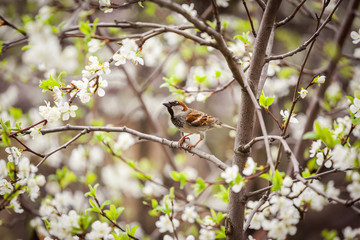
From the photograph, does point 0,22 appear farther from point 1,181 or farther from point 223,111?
point 223,111

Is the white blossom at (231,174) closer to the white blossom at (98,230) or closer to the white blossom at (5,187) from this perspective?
the white blossom at (98,230)

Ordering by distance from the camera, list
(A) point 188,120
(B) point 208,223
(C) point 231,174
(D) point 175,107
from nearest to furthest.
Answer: (C) point 231,174, (B) point 208,223, (A) point 188,120, (D) point 175,107

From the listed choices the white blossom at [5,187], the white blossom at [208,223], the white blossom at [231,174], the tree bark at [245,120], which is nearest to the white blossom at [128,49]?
the tree bark at [245,120]

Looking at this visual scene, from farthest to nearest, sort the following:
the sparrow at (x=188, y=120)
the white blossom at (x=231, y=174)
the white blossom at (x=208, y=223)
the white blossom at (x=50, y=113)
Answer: the sparrow at (x=188, y=120) → the white blossom at (x=208, y=223) → the white blossom at (x=50, y=113) → the white blossom at (x=231, y=174)

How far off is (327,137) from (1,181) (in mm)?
1441

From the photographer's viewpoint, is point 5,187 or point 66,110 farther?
point 66,110

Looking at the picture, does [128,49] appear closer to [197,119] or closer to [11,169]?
[11,169]

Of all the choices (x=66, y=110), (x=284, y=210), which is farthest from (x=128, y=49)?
(x=284, y=210)

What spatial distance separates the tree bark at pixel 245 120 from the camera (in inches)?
51.6

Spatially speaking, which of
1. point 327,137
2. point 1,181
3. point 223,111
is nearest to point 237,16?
point 223,111

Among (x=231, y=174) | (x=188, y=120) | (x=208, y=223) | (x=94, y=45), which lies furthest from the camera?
(x=188, y=120)

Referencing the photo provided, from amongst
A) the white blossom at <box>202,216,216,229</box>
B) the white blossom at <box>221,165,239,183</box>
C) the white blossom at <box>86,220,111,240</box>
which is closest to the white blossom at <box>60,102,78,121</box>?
the white blossom at <box>86,220,111,240</box>

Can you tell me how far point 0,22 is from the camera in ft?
3.82

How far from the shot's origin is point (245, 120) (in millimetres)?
1360
